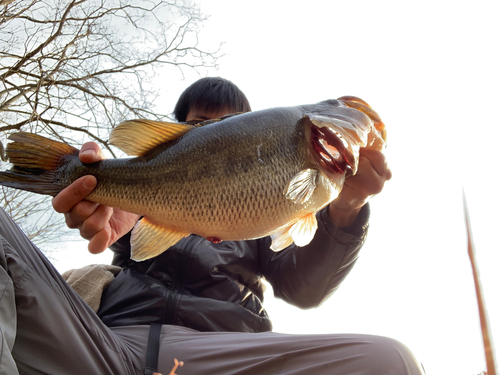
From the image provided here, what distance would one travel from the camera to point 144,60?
687 cm

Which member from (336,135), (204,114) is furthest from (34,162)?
(204,114)

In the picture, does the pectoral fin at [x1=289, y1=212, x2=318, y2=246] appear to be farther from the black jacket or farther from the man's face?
the man's face

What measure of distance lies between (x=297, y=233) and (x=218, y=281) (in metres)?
0.79

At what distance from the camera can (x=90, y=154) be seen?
1.53 m

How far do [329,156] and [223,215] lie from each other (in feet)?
1.64

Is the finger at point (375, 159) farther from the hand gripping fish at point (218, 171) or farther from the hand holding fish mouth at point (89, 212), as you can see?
the hand holding fish mouth at point (89, 212)

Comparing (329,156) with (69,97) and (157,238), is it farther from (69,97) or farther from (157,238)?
(69,97)

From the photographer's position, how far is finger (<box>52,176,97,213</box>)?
150 centimetres

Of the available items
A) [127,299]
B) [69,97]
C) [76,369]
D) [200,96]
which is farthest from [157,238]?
[69,97]

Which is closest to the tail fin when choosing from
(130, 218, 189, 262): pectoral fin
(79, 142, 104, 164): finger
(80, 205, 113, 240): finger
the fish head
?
(79, 142, 104, 164): finger

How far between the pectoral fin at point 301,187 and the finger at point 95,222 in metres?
0.86

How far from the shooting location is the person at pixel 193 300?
1430 mm

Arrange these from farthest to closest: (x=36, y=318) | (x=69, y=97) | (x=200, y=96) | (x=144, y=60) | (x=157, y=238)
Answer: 1. (x=144, y=60)
2. (x=69, y=97)
3. (x=200, y=96)
4. (x=157, y=238)
5. (x=36, y=318)

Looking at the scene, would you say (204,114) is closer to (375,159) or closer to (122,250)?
(122,250)
